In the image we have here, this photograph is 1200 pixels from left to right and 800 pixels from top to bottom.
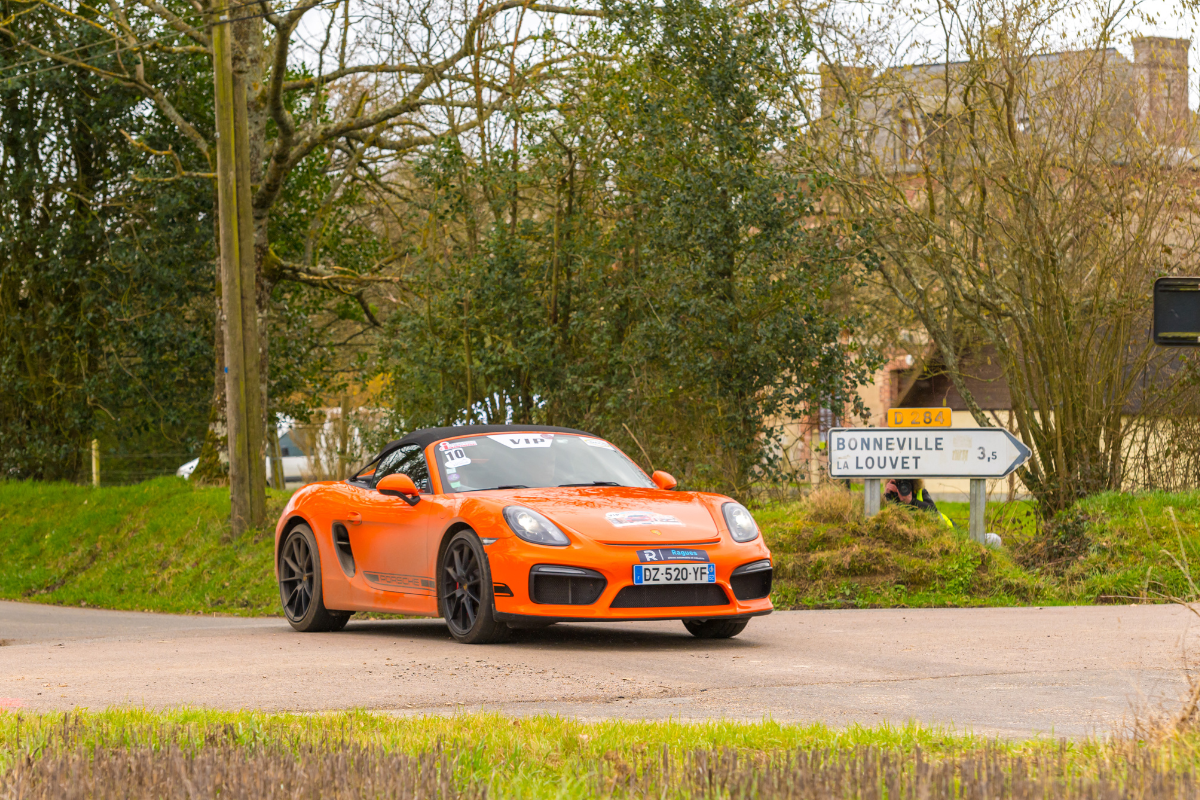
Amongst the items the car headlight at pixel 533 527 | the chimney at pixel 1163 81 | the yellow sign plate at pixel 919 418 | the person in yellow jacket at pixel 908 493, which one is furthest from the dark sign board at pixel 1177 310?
the chimney at pixel 1163 81

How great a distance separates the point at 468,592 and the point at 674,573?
1.35 metres

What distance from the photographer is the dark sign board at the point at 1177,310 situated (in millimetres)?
6426

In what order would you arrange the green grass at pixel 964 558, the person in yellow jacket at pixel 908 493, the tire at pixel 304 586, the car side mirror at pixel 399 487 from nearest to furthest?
1. the car side mirror at pixel 399 487
2. the tire at pixel 304 586
3. the green grass at pixel 964 558
4. the person in yellow jacket at pixel 908 493

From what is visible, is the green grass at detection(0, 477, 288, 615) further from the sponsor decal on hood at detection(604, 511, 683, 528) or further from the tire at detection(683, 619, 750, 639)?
the sponsor decal on hood at detection(604, 511, 683, 528)

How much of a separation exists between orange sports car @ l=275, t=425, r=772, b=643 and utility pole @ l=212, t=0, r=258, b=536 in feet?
22.7

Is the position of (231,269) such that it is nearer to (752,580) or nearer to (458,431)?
(458,431)

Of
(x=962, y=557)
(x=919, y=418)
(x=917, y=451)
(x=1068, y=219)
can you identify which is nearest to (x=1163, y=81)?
(x=1068, y=219)

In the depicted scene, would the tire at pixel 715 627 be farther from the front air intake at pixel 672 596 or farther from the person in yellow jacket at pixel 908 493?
the person in yellow jacket at pixel 908 493

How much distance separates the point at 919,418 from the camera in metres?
12.9

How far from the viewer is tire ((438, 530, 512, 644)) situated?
8.17m

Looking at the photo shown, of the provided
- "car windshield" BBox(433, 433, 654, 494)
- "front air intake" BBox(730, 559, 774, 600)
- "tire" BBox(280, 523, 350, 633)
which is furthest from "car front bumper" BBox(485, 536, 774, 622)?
"tire" BBox(280, 523, 350, 633)

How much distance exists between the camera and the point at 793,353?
1593cm

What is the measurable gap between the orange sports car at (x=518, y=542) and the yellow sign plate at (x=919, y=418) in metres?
4.06

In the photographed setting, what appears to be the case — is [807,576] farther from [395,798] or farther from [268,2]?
[268,2]
